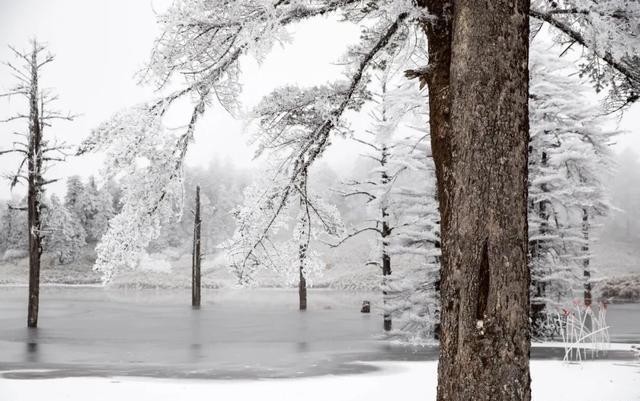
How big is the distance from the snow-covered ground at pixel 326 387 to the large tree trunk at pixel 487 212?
4.92 metres

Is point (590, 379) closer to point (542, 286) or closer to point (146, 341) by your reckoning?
point (542, 286)

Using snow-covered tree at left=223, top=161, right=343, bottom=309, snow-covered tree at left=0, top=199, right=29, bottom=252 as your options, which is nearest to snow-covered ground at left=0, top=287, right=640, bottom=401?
snow-covered tree at left=223, top=161, right=343, bottom=309

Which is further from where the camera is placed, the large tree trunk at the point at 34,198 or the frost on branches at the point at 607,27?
the large tree trunk at the point at 34,198

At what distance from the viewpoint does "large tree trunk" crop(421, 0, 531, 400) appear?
10.7 feet

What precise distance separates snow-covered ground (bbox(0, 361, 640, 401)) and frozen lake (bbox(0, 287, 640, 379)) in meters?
1.18

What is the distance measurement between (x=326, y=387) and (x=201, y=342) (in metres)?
10.1

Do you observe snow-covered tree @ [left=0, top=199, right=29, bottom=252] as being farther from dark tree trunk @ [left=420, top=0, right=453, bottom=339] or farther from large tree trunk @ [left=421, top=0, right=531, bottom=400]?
large tree trunk @ [left=421, top=0, right=531, bottom=400]

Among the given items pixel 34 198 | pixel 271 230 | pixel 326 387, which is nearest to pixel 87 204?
pixel 34 198

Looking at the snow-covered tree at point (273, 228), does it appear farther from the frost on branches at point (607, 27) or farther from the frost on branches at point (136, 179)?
the frost on branches at point (607, 27)

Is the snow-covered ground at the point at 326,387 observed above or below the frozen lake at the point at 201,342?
above

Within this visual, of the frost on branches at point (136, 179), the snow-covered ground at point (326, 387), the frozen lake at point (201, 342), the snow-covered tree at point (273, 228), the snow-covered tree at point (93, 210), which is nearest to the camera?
the frost on branches at point (136, 179)

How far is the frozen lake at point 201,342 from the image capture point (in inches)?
472

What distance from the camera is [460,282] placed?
3.36 meters

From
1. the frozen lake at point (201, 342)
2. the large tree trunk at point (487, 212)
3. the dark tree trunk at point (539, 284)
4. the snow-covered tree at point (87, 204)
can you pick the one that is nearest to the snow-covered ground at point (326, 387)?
the frozen lake at point (201, 342)
